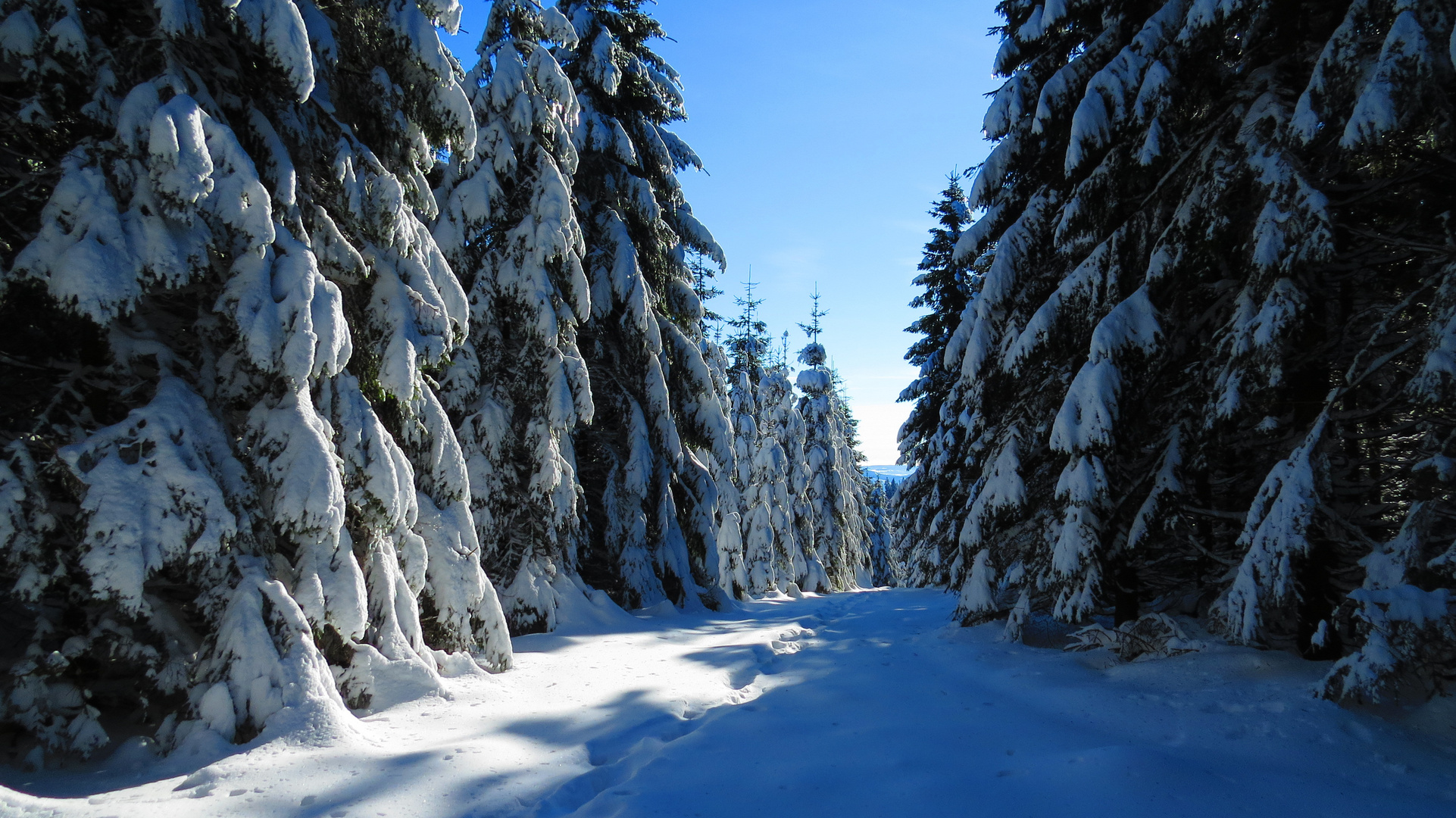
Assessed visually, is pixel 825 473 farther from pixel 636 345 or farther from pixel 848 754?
pixel 848 754

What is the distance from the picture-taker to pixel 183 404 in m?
4.51

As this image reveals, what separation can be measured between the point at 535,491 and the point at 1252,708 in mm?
8854

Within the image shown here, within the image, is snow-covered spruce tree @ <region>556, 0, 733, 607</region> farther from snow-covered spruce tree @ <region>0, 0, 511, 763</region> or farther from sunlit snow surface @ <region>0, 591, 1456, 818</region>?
snow-covered spruce tree @ <region>0, 0, 511, 763</region>

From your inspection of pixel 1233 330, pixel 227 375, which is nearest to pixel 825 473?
pixel 1233 330

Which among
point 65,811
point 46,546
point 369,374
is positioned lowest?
point 65,811

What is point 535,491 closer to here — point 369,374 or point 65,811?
point 369,374

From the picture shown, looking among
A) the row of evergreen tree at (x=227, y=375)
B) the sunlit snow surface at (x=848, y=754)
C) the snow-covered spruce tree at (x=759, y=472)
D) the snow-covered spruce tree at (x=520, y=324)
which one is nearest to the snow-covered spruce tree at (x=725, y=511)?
the snow-covered spruce tree at (x=759, y=472)

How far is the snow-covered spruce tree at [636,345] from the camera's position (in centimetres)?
1320

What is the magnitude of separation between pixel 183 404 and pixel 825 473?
29072 millimetres

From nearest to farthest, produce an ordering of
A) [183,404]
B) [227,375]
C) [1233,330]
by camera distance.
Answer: [183,404] → [227,375] → [1233,330]

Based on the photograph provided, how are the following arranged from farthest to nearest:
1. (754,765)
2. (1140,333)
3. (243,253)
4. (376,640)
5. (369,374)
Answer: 1. (1140,333)
2. (369,374)
3. (376,640)
4. (243,253)
5. (754,765)

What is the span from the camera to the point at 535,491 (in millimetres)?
10297

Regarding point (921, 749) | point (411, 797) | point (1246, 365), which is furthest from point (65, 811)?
point (1246, 365)

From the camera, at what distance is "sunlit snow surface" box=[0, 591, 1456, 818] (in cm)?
372
